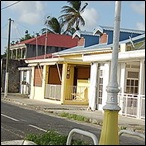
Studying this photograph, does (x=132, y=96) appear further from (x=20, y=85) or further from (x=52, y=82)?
(x=20, y=85)

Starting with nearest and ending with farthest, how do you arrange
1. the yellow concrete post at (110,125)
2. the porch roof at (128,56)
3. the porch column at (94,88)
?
the yellow concrete post at (110,125) < the porch roof at (128,56) < the porch column at (94,88)

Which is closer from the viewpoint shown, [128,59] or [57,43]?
[128,59]

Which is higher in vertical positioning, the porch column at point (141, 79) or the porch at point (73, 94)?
the porch column at point (141, 79)

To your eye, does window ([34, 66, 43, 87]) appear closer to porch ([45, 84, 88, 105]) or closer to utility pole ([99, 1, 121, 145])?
porch ([45, 84, 88, 105])

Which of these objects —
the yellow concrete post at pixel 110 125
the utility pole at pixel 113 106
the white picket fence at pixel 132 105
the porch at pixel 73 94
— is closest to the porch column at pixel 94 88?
the white picket fence at pixel 132 105

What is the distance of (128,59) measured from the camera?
834 inches

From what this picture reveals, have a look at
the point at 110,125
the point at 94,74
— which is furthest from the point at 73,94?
the point at 110,125

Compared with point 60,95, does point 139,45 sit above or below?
above

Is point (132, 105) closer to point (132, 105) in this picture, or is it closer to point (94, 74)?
point (132, 105)

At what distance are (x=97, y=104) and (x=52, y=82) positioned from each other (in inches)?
369

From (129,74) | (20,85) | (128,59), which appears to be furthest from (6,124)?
(20,85)

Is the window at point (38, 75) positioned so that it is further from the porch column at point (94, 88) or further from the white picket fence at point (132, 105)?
the white picket fence at point (132, 105)

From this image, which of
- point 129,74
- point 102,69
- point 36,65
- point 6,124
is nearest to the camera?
point 6,124

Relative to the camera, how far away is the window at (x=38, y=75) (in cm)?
3522
